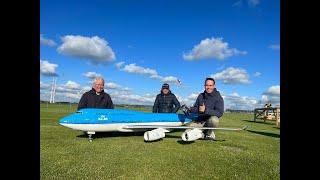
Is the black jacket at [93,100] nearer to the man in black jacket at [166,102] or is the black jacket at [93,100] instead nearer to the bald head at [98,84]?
the bald head at [98,84]

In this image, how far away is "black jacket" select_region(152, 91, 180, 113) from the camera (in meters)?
17.5

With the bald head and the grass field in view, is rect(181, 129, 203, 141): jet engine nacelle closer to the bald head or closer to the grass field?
the grass field

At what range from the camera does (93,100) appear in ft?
46.7

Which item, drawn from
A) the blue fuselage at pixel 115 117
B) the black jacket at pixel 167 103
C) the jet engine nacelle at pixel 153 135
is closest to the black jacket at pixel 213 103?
the blue fuselage at pixel 115 117

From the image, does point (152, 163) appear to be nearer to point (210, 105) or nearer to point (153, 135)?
point (153, 135)

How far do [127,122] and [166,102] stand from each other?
386 cm

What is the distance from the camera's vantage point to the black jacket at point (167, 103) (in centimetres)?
1747

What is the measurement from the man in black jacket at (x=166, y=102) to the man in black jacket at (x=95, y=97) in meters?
3.99

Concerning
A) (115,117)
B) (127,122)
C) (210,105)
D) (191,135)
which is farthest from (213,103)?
(115,117)
